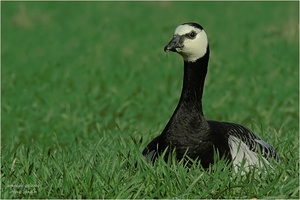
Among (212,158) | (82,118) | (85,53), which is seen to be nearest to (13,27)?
(85,53)

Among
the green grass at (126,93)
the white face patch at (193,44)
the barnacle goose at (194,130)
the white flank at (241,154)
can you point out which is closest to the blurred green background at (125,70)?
the green grass at (126,93)

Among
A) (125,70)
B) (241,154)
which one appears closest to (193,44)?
(241,154)

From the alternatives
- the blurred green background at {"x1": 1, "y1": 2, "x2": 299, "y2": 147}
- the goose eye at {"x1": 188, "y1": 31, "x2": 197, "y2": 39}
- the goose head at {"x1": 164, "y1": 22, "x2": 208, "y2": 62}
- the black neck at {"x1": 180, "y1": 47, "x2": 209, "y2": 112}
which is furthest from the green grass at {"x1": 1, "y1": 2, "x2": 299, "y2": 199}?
the goose eye at {"x1": 188, "y1": 31, "x2": 197, "y2": 39}

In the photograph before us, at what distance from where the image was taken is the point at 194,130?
600 cm

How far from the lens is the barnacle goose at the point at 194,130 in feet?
19.4

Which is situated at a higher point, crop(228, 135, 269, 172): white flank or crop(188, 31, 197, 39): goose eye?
crop(188, 31, 197, 39): goose eye

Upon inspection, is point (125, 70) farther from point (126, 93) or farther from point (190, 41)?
point (190, 41)

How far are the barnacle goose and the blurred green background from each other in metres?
1.19

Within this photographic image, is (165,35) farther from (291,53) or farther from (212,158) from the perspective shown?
(212,158)

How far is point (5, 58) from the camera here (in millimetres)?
12375

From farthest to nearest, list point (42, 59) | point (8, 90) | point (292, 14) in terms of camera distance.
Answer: point (292, 14) → point (42, 59) → point (8, 90)

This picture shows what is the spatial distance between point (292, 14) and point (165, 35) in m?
2.63

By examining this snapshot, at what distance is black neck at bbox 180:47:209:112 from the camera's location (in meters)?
6.06

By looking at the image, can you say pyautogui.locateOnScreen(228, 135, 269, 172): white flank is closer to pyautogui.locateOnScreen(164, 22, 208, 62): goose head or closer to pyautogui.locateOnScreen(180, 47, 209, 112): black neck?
pyautogui.locateOnScreen(180, 47, 209, 112): black neck
